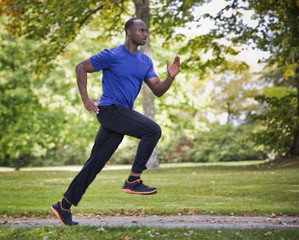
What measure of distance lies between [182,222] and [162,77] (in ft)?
54.8

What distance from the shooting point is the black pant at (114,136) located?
4949 mm

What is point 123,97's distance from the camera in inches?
199

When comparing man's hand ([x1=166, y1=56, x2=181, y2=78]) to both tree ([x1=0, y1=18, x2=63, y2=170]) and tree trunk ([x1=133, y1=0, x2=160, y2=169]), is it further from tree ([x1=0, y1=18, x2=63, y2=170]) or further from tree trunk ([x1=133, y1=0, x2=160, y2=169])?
tree ([x1=0, y1=18, x2=63, y2=170])

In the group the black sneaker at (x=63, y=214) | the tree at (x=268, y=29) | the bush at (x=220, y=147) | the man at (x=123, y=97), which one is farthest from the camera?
the bush at (x=220, y=147)

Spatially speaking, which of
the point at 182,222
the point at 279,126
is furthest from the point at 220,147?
the point at 182,222

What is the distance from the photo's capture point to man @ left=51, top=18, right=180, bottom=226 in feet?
16.1

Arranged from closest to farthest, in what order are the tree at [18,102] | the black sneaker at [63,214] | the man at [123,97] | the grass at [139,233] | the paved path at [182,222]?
the man at [123,97]
the black sneaker at [63,214]
the grass at [139,233]
the paved path at [182,222]
the tree at [18,102]

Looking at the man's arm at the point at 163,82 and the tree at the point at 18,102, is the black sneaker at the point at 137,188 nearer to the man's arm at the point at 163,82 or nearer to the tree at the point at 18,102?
the man's arm at the point at 163,82

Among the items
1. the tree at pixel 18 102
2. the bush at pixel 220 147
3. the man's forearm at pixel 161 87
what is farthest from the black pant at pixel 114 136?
the bush at pixel 220 147

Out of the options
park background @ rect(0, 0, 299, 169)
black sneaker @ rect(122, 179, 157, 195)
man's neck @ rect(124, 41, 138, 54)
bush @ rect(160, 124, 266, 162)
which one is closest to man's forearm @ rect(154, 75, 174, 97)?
man's neck @ rect(124, 41, 138, 54)

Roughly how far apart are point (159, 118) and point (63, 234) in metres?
19.6

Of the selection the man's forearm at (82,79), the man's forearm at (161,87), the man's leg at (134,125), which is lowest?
the man's leg at (134,125)

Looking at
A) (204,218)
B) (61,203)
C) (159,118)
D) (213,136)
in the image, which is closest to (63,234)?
(61,203)

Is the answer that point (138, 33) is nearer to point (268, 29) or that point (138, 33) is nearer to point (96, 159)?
point (96, 159)
